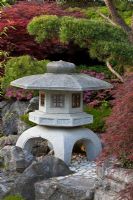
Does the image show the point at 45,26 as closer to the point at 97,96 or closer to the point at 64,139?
the point at 97,96

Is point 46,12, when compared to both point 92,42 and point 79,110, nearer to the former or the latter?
point 92,42

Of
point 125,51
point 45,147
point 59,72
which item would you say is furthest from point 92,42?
point 45,147

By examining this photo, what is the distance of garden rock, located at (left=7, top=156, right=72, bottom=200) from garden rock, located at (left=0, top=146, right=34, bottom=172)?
34cm

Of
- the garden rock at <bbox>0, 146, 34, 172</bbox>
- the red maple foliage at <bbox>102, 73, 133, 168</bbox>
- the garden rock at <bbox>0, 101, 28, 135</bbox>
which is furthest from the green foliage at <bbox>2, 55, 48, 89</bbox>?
the red maple foliage at <bbox>102, 73, 133, 168</bbox>

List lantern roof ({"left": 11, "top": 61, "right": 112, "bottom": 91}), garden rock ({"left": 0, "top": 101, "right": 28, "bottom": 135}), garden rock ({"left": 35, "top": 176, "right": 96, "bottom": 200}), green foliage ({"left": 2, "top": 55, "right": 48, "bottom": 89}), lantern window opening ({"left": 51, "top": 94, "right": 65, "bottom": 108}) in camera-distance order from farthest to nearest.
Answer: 1. green foliage ({"left": 2, "top": 55, "right": 48, "bottom": 89})
2. garden rock ({"left": 0, "top": 101, "right": 28, "bottom": 135})
3. lantern window opening ({"left": 51, "top": 94, "right": 65, "bottom": 108})
4. lantern roof ({"left": 11, "top": 61, "right": 112, "bottom": 91})
5. garden rock ({"left": 35, "top": 176, "right": 96, "bottom": 200})

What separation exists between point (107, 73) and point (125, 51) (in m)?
2.14

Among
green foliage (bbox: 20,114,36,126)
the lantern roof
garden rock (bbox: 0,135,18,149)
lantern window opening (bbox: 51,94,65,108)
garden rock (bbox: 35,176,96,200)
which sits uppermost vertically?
the lantern roof

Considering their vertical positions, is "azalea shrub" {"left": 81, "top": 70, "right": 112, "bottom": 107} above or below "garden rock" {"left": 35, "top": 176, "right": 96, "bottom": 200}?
above

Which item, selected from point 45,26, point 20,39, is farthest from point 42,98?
point 20,39

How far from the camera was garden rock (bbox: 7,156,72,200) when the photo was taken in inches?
226

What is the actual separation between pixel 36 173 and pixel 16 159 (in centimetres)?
46

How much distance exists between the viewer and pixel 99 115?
766 centimetres

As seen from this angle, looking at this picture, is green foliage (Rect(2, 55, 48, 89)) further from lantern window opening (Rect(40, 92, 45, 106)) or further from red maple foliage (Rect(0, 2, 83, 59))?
lantern window opening (Rect(40, 92, 45, 106))

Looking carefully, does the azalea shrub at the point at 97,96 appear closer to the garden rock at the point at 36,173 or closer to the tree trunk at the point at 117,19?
the tree trunk at the point at 117,19
